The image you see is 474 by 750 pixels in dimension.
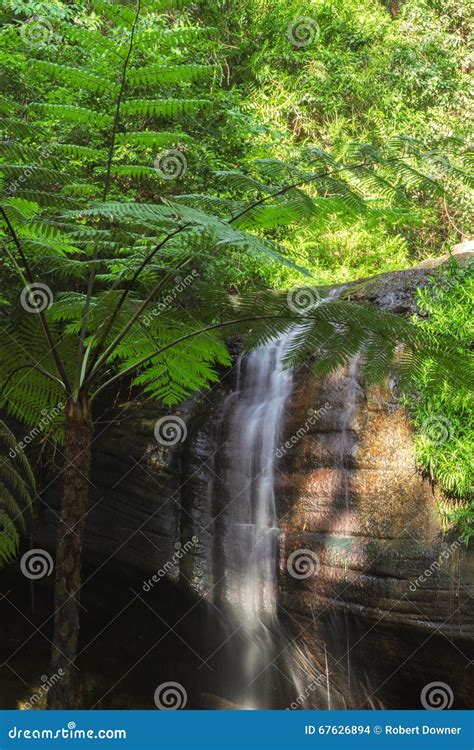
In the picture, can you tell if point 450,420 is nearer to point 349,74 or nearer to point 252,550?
point 252,550

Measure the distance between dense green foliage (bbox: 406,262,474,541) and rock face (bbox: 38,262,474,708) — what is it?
4.3 inches

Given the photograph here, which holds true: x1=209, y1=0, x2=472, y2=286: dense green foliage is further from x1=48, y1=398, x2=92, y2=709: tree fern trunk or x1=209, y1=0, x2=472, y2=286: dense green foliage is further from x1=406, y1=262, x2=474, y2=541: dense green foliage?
x1=48, y1=398, x2=92, y2=709: tree fern trunk

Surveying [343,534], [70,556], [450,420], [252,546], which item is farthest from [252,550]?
[70,556]

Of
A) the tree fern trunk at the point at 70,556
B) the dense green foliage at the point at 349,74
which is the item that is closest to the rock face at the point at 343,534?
the tree fern trunk at the point at 70,556

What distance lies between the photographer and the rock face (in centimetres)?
455

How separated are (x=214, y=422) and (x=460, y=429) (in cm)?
183

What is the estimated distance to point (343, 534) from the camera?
4.87 metres

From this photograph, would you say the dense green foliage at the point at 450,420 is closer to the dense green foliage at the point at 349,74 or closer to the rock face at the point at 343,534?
the rock face at the point at 343,534

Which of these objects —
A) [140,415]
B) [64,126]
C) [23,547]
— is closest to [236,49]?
[64,126]

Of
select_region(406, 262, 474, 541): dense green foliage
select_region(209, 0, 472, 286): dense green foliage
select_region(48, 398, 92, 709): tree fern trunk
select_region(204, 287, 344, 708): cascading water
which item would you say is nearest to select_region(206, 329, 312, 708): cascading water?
select_region(204, 287, 344, 708): cascading water

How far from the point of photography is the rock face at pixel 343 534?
4.55 m

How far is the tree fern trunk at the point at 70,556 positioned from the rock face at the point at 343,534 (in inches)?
84.4

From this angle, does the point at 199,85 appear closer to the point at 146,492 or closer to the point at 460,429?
the point at 146,492

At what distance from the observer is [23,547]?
7078 millimetres
